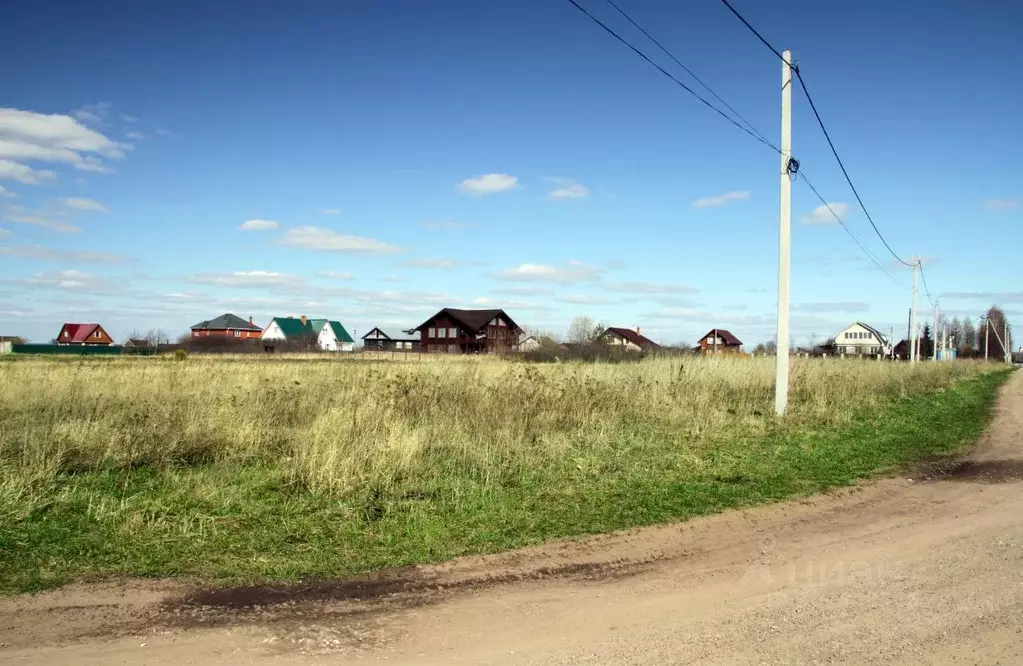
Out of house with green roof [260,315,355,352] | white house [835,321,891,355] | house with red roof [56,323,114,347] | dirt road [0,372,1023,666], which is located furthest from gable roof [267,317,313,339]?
dirt road [0,372,1023,666]

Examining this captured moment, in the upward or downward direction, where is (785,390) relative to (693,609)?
upward

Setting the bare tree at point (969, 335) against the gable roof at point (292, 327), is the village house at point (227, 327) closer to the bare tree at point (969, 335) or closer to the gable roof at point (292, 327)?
the gable roof at point (292, 327)

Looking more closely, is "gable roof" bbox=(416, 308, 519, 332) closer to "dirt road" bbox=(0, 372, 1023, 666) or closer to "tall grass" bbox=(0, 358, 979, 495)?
"tall grass" bbox=(0, 358, 979, 495)

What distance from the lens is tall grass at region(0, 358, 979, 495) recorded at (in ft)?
28.6

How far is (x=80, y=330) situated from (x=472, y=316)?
6088 cm

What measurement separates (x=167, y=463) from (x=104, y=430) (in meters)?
1.31

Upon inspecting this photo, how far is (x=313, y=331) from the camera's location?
356 feet

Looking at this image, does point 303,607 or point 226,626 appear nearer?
point 226,626

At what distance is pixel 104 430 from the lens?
948 cm

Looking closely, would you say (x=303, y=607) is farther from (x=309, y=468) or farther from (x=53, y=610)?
(x=309, y=468)

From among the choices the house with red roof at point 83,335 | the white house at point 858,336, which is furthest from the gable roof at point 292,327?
the white house at point 858,336

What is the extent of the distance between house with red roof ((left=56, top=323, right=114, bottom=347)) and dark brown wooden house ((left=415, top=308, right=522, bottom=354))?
50376mm

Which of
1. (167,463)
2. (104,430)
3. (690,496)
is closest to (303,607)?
(690,496)

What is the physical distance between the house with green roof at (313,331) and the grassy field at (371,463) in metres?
89.4
